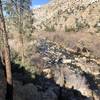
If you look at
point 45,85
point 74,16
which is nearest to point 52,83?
point 45,85

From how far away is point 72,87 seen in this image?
28078mm

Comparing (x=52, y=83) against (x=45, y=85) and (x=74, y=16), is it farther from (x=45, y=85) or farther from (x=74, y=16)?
(x=74, y=16)

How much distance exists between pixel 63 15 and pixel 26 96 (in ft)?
341

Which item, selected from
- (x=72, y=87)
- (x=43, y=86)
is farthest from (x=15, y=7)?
(x=72, y=87)

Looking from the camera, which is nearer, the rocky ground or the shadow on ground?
the rocky ground

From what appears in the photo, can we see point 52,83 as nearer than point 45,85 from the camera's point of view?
No

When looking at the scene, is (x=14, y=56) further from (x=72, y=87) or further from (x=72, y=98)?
(x=72, y=98)

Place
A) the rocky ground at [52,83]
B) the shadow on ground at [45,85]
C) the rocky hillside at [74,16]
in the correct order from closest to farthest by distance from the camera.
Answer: the rocky ground at [52,83] < the shadow on ground at [45,85] < the rocky hillside at [74,16]

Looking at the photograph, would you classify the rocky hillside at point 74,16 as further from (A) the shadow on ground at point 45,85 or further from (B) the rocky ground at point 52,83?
(A) the shadow on ground at point 45,85

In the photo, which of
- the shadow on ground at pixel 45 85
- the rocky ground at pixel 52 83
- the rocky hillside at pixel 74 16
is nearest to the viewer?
the rocky ground at pixel 52 83

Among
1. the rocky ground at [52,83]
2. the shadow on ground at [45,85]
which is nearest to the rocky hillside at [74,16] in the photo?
the rocky ground at [52,83]

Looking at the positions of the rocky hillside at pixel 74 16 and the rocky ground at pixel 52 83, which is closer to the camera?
the rocky ground at pixel 52 83

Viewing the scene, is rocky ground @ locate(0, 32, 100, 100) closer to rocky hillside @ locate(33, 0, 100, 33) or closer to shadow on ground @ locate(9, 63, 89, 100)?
shadow on ground @ locate(9, 63, 89, 100)

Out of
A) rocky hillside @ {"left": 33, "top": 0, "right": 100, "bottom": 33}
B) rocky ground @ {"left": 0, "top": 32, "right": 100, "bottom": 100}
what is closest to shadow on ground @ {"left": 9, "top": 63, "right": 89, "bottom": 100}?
rocky ground @ {"left": 0, "top": 32, "right": 100, "bottom": 100}
